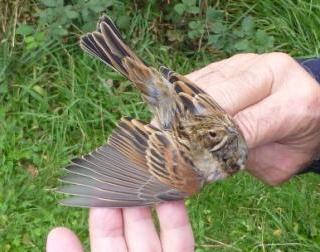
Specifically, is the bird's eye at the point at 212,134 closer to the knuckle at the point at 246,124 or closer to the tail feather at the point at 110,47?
the knuckle at the point at 246,124

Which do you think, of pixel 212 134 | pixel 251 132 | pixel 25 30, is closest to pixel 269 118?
pixel 251 132

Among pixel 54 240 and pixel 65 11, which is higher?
pixel 65 11

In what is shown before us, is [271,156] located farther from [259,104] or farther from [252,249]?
[252,249]

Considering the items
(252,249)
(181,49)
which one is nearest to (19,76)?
(181,49)

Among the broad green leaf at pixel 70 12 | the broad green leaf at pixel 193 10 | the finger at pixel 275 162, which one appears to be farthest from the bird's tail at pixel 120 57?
the broad green leaf at pixel 193 10

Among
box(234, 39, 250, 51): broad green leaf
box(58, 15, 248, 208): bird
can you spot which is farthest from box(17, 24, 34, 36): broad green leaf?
box(58, 15, 248, 208): bird

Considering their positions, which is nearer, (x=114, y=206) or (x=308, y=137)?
(x=114, y=206)
